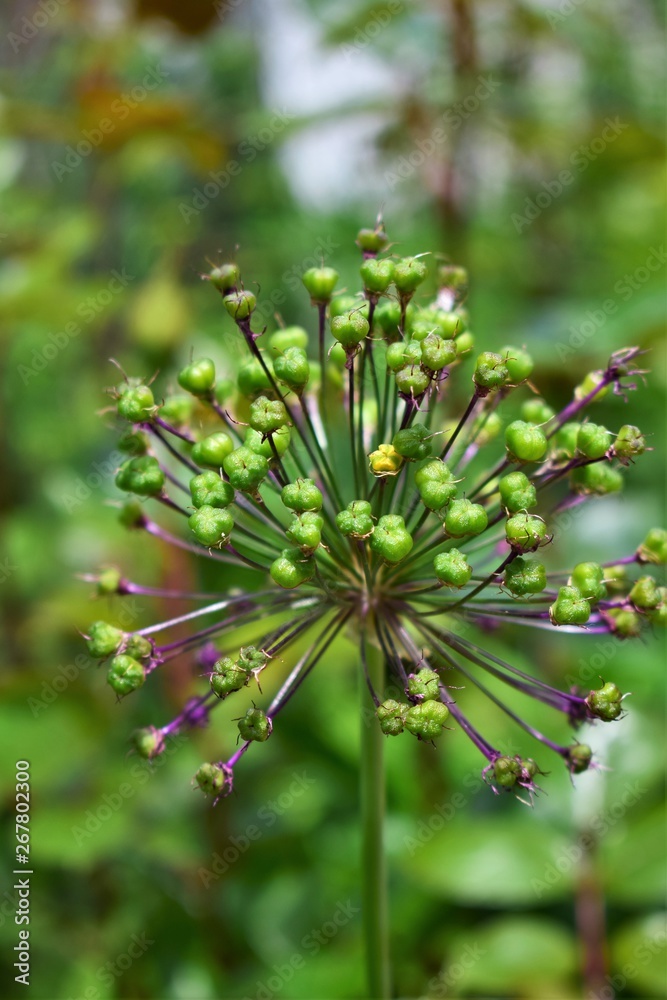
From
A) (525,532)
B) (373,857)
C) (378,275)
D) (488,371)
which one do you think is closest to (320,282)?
(378,275)

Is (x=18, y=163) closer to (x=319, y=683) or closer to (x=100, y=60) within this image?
(x=100, y=60)

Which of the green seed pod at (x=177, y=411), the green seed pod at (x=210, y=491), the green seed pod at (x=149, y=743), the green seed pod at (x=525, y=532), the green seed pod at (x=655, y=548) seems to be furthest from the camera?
the green seed pod at (x=177, y=411)

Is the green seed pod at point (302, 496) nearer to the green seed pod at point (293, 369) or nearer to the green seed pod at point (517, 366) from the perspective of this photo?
the green seed pod at point (293, 369)

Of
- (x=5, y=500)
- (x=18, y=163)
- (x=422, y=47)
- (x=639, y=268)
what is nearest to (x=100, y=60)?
(x=18, y=163)

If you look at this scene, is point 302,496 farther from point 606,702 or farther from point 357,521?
point 606,702

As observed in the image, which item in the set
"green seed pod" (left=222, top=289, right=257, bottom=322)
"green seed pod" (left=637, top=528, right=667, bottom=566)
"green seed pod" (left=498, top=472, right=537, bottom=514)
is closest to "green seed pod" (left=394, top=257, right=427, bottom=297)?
"green seed pod" (left=222, top=289, right=257, bottom=322)

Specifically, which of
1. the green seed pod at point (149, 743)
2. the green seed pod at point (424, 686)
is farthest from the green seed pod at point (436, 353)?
the green seed pod at point (149, 743)

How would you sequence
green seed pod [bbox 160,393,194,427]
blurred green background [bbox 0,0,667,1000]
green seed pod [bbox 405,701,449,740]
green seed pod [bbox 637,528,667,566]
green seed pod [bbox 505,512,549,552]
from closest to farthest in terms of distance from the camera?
1. green seed pod [bbox 405,701,449,740]
2. green seed pod [bbox 505,512,549,552]
3. green seed pod [bbox 637,528,667,566]
4. green seed pod [bbox 160,393,194,427]
5. blurred green background [bbox 0,0,667,1000]

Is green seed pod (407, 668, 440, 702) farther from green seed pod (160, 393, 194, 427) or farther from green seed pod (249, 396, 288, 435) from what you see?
green seed pod (160, 393, 194, 427)
